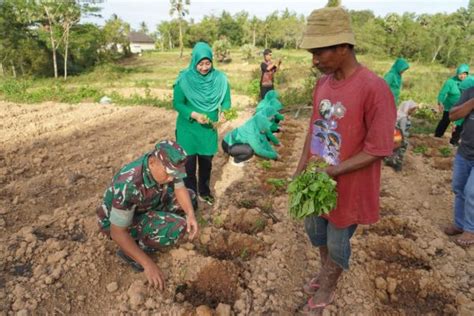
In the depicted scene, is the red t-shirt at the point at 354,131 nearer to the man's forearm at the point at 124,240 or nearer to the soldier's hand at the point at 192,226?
the soldier's hand at the point at 192,226

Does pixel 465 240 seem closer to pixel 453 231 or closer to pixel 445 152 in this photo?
pixel 453 231

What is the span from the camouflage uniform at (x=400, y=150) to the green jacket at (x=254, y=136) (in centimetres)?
173

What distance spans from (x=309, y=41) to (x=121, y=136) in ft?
17.9

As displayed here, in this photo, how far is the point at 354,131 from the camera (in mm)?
1677

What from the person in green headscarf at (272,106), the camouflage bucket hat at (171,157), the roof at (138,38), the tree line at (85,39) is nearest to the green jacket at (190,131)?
the camouflage bucket hat at (171,157)

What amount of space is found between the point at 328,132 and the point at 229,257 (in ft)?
4.95

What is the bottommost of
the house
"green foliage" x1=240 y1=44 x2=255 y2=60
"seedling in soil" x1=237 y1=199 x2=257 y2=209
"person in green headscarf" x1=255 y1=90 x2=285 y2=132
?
"seedling in soil" x1=237 y1=199 x2=257 y2=209

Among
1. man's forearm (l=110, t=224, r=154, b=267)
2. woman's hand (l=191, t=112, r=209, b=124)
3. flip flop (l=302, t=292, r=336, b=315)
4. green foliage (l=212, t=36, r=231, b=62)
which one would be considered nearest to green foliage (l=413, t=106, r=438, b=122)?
woman's hand (l=191, t=112, r=209, b=124)


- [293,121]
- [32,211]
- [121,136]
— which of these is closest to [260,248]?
[32,211]

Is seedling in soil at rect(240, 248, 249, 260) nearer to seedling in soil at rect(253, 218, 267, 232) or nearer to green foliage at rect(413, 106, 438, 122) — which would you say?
seedling in soil at rect(253, 218, 267, 232)

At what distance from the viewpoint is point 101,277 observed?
253 cm

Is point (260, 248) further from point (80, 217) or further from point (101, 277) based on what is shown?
point (80, 217)

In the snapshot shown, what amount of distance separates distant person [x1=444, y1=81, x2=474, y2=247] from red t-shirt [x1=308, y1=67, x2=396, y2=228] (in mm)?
1593

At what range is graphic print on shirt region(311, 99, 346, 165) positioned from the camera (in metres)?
1.72
